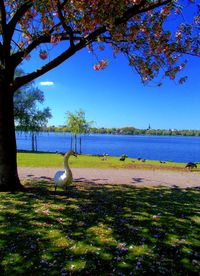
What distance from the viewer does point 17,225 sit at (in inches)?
298

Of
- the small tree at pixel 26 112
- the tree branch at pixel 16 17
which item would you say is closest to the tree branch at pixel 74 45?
the tree branch at pixel 16 17

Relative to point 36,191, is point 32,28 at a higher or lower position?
higher

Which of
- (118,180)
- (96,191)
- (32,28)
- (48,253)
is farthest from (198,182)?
(48,253)

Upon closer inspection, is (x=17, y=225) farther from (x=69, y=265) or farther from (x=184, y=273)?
(x=184, y=273)

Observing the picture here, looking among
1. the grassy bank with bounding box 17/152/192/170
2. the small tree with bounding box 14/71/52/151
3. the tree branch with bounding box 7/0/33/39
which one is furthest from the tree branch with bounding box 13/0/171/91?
the small tree with bounding box 14/71/52/151

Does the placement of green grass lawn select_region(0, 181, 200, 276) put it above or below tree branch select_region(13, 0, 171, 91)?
below

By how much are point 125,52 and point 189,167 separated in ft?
45.3

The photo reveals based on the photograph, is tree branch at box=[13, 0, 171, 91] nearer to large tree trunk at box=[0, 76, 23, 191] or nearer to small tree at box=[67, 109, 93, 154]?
large tree trunk at box=[0, 76, 23, 191]

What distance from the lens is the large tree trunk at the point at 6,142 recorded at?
11438 mm

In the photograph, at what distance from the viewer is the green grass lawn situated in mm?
5555

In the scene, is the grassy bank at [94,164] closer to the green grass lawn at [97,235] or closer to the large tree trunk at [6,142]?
the large tree trunk at [6,142]

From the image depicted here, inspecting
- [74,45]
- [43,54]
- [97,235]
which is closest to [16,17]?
[43,54]

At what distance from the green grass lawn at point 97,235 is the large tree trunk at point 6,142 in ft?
2.50

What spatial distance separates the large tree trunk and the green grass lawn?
761mm
